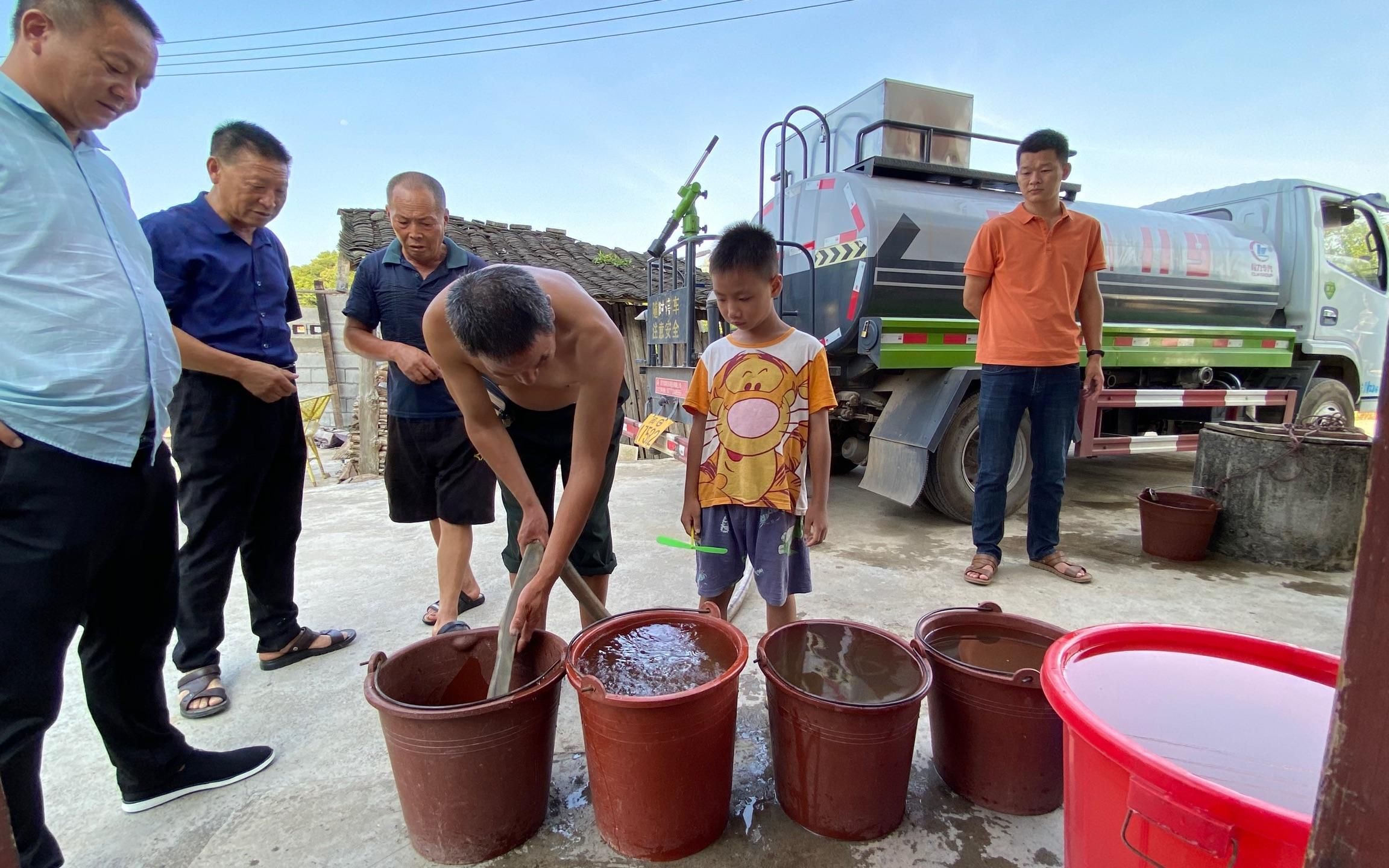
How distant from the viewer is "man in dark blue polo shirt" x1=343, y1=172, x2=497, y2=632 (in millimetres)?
2408

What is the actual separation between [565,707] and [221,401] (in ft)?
4.98

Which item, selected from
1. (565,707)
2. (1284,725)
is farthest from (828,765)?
(565,707)

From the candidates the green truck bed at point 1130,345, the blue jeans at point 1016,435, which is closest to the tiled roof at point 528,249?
the green truck bed at point 1130,345

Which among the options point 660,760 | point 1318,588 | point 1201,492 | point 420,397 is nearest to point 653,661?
point 660,760

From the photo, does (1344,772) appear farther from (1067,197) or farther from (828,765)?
(1067,197)

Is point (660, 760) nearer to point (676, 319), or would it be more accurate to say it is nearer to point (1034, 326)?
point (1034, 326)

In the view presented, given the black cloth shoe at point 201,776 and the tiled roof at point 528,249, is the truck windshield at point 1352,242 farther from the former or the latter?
the black cloth shoe at point 201,776

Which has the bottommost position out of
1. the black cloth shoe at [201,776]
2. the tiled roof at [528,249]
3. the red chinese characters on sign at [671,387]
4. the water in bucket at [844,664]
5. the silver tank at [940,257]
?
the black cloth shoe at [201,776]

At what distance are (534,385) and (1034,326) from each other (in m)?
2.26

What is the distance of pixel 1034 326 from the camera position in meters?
2.84

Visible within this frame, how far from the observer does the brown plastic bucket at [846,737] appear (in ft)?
4.69

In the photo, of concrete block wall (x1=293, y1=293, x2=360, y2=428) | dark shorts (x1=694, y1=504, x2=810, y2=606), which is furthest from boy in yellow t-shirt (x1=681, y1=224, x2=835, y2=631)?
concrete block wall (x1=293, y1=293, x2=360, y2=428)

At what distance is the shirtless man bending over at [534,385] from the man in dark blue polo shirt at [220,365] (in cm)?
80

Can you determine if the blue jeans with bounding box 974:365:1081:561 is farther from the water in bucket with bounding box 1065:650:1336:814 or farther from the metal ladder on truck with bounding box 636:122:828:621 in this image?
the water in bucket with bounding box 1065:650:1336:814
